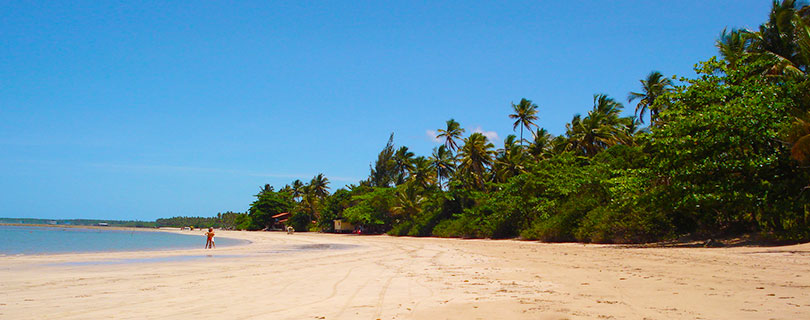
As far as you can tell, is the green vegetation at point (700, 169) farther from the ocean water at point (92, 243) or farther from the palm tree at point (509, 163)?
the ocean water at point (92, 243)

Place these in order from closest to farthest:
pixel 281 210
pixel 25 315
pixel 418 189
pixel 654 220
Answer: pixel 25 315, pixel 654 220, pixel 418 189, pixel 281 210

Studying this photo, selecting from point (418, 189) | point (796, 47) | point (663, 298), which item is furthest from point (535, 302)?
point (418, 189)

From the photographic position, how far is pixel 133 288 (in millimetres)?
9180

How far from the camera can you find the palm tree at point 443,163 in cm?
5494

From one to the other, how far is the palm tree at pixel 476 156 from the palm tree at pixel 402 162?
597 inches

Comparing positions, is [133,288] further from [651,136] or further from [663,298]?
[651,136]

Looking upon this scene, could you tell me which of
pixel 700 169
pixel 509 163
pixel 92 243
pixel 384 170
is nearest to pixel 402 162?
pixel 384 170

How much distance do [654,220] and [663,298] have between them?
16.8 m

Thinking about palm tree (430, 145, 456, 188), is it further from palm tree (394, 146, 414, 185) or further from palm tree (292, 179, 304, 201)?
palm tree (292, 179, 304, 201)

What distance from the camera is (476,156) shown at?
4700cm

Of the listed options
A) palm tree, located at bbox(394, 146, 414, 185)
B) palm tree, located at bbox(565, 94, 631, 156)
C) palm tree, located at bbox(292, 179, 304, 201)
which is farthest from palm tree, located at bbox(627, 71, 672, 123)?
palm tree, located at bbox(292, 179, 304, 201)

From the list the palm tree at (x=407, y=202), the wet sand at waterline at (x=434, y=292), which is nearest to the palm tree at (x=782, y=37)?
the wet sand at waterline at (x=434, y=292)

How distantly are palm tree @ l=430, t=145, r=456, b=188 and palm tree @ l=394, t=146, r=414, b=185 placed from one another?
763 cm

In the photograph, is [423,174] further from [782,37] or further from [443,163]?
[782,37]
